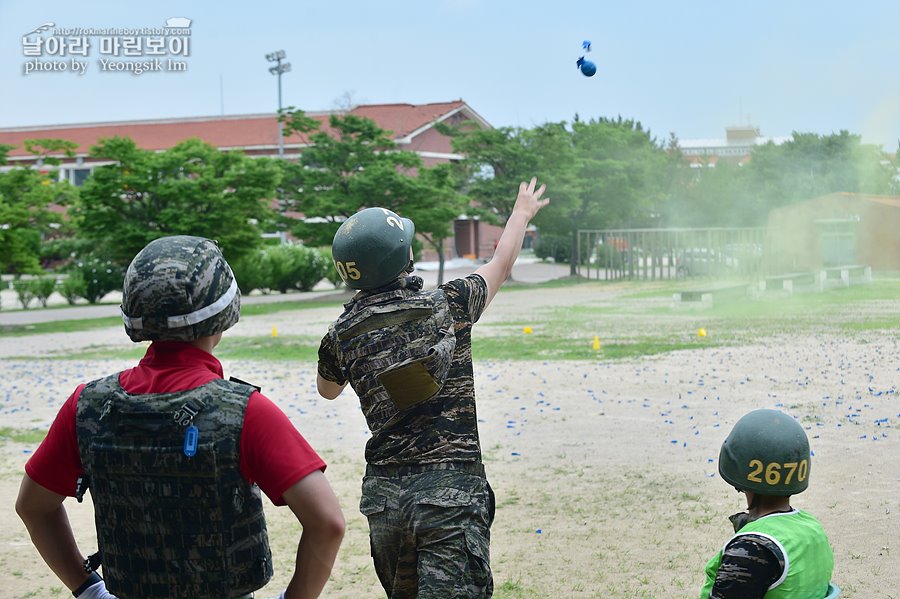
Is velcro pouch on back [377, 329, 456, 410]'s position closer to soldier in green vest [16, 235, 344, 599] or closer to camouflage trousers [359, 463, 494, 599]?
camouflage trousers [359, 463, 494, 599]

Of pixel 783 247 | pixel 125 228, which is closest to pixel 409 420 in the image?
pixel 125 228

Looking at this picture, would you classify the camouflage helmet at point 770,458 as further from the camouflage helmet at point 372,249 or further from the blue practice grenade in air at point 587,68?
the blue practice grenade in air at point 587,68

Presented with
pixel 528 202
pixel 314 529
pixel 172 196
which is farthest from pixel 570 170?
pixel 314 529

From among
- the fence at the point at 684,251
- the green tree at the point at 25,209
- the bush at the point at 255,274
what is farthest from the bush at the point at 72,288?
the fence at the point at 684,251

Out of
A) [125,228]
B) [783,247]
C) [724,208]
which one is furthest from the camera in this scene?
[724,208]

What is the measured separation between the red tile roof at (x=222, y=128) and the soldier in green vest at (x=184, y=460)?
151ft

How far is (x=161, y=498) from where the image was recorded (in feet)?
7.24

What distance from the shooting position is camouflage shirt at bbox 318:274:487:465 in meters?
3.02

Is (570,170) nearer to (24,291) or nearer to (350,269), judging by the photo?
(24,291)

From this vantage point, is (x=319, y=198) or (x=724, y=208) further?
(x=724, y=208)

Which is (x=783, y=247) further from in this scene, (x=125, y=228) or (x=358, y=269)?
(x=358, y=269)

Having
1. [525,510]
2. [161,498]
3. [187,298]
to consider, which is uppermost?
[187,298]

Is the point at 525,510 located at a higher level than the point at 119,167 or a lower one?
lower

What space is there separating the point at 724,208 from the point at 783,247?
12.4m
